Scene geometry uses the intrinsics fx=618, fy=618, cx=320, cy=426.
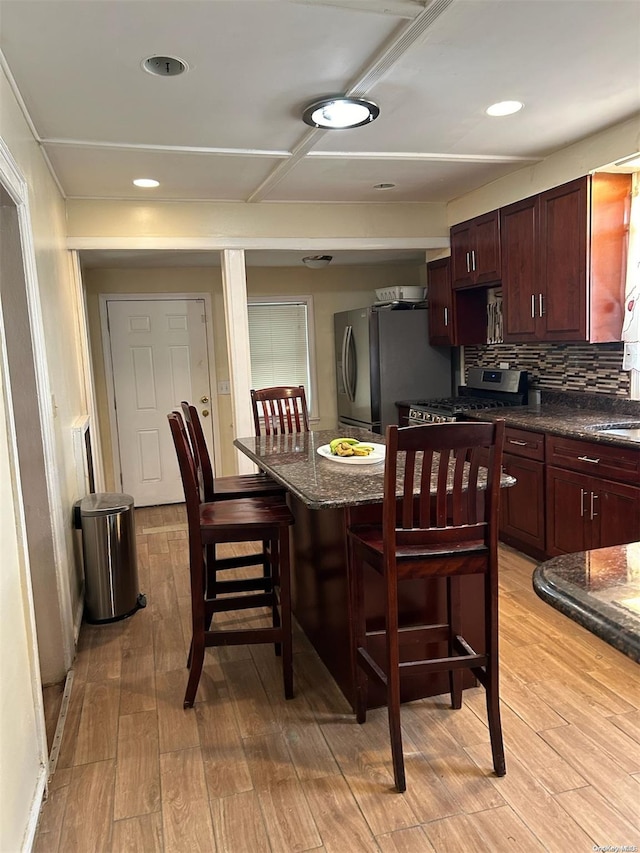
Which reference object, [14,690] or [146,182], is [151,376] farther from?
[14,690]

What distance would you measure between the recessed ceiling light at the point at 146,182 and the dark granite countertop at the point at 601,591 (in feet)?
11.2

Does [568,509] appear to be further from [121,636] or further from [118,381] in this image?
[118,381]

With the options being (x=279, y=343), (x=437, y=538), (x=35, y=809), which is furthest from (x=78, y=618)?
(x=279, y=343)

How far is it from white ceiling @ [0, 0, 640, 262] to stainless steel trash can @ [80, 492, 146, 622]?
6.06ft

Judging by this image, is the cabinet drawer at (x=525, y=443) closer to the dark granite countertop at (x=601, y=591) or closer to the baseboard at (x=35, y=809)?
the dark granite countertop at (x=601, y=591)

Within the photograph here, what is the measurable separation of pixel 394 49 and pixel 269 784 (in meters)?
2.53

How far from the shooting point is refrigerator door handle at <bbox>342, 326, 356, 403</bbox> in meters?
5.62

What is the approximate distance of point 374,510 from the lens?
2299mm

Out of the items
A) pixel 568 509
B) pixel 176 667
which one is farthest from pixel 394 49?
pixel 176 667

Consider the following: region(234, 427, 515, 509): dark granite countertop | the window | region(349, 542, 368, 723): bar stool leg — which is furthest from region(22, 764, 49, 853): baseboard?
the window

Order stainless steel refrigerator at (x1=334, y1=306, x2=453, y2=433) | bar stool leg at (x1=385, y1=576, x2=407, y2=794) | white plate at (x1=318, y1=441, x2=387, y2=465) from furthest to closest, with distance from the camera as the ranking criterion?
stainless steel refrigerator at (x1=334, y1=306, x2=453, y2=433) < white plate at (x1=318, y1=441, x2=387, y2=465) < bar stool leg at (x1=385, y1=576, x2=407, y2=794)

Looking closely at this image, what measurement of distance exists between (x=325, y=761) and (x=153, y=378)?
4307 mm

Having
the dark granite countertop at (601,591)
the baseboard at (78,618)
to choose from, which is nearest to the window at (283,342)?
the baseboard at (78,618)

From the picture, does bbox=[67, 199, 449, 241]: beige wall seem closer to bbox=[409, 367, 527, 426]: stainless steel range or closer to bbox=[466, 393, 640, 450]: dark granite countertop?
bbox=[409, 367, 527, 426]: stainless steel range
